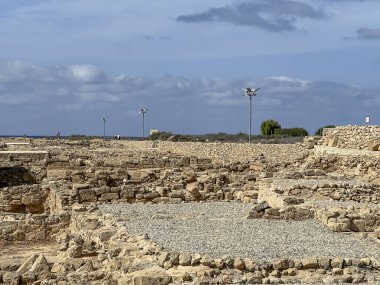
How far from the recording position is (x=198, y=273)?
9.39m

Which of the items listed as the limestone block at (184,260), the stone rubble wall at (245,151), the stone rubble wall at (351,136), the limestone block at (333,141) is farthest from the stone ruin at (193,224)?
the stone rubble wall at (245,151)

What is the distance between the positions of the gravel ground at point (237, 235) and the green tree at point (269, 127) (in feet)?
189

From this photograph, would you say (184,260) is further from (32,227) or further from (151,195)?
(151,195)

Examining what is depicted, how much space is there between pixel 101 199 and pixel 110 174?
2.93 m

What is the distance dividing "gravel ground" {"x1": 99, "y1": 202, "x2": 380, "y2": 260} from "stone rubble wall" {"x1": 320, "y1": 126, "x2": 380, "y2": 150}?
1453 centimetres

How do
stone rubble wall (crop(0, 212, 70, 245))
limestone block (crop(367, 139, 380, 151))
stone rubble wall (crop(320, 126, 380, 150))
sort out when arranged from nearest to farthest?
1. stone rubble wall (crop(0, 212, 70, 245))
2. limestone block (crop(367, 139, 380, 151))
3. stone rubble wall (crop(320, 126, 380, 150))

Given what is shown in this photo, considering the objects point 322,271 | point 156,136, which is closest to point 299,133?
point 156,136

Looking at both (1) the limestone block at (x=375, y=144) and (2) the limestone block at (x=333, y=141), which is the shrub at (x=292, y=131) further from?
(1) the limestone block at (x=375, y=144)

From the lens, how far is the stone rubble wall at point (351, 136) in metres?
29.3

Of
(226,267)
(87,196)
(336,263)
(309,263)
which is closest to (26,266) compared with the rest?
(226,267)

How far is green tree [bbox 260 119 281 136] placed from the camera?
73.7 m

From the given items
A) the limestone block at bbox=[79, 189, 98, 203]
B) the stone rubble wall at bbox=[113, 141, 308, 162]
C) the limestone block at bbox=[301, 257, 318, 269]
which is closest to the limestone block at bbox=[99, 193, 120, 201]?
the limestone block at bbox=[79, 189, 98, 203]

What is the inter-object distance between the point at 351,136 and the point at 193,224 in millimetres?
18681

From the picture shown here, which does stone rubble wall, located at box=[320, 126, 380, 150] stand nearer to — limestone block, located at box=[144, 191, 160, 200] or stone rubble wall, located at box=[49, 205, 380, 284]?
limestone block, located at box=[144, 191, 160, 200]
